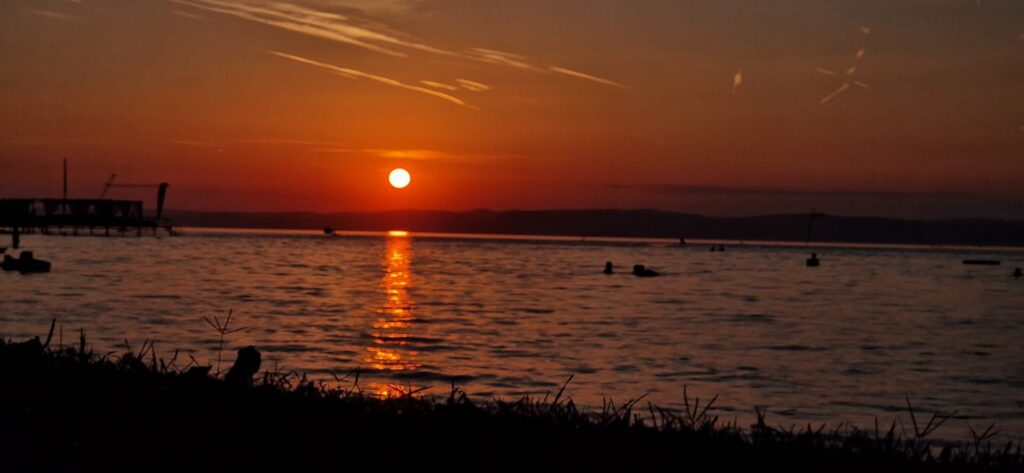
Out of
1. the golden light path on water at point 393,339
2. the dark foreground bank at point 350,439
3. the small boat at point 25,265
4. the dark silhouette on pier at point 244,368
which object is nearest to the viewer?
the dark foreground bank at point 350,439

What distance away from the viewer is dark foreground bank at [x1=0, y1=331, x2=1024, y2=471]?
258 inches

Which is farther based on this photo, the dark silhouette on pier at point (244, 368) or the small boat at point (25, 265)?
the small boat at point (25, 265)

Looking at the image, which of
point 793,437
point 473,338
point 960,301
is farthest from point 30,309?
point 960,301

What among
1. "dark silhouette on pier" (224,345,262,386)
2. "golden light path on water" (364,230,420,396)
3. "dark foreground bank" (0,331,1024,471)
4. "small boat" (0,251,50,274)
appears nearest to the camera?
"dark foreground bank" (0,331,1024,471)

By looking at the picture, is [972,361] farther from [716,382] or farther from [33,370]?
[33,370]

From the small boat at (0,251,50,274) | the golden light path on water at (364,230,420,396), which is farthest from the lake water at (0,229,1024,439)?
the small boat at (0,251,50,274)

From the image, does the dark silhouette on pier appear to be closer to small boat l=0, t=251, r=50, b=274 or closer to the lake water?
the lake water

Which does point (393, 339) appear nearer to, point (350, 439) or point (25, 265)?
point (350, 439)

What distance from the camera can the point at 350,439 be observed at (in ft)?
23.3

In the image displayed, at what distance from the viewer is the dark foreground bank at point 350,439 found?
655 centimetres

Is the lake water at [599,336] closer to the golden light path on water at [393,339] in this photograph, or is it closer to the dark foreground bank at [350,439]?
the golden light path on water at [393,339]

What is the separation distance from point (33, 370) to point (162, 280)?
5365 centimetres

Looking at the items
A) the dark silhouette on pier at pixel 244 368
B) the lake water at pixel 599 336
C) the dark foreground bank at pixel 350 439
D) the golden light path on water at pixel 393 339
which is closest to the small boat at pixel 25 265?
the lake water at pixel 599 336

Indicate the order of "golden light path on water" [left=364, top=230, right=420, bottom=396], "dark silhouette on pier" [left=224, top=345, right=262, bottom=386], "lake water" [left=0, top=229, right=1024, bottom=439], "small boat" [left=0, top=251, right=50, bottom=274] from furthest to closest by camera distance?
1. "small boat" [left=0, top=251, right=50, bottom=274]
2. "golden light path on water" [left=364, top=230, right=420, bottom=396]
3. "lake water" [left=0, top=229, right=1024, bottom=439]
4. "dark silhouette on pier" [left=224, top=345, right=262, bottom=386]
